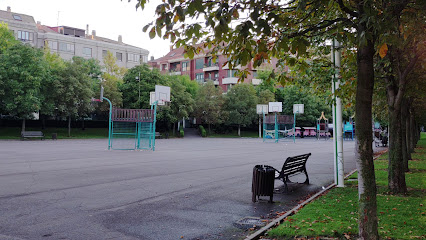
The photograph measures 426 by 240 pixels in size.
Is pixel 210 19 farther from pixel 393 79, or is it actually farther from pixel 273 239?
pixel 393 79

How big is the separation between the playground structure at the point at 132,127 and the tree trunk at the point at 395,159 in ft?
56.1

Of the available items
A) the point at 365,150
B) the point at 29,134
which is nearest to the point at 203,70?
the point at 29,134

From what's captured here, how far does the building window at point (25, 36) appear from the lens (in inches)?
2418

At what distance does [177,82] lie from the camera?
54.8 meters

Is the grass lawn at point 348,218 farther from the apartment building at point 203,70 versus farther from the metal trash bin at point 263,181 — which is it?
the apartment building at point 203,70

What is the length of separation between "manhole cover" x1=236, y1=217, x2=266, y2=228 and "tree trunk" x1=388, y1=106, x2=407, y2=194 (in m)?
4.42

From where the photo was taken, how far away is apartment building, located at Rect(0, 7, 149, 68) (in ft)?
202

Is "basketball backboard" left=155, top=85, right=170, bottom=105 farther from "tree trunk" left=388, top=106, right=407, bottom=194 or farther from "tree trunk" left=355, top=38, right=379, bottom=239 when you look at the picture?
"tree trunk" left=355, top=38, right=379, bottom=239

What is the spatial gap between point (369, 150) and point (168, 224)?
350 centimetres

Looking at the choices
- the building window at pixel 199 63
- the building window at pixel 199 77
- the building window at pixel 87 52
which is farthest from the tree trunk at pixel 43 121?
the building window at pixel 199 63

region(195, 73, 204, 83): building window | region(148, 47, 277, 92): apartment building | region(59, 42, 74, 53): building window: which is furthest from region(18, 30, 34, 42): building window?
region(195, 73, 204, 83): building window

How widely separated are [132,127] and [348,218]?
881 inches

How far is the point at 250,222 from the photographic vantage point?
253 inches

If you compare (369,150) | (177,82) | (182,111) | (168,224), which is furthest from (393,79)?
(177,82)
